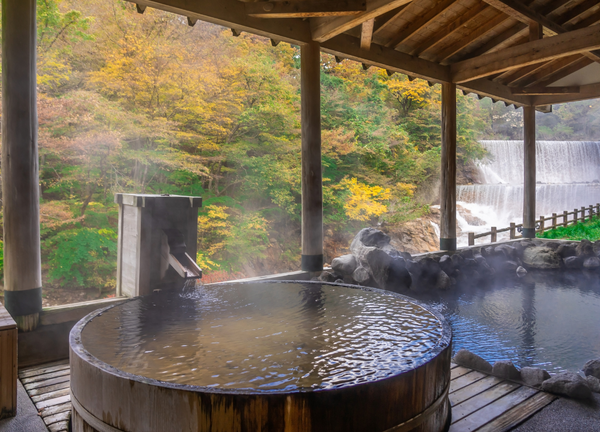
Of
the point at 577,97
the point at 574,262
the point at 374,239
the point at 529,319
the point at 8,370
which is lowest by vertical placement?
the point at 529,319

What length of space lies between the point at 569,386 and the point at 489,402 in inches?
17.6

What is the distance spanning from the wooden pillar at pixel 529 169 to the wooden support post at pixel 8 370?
26.2ft

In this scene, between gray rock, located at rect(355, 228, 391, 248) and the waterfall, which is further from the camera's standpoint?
the waterfall

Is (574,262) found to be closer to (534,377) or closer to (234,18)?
(534,377)

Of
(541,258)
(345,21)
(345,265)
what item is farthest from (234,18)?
(541,258)

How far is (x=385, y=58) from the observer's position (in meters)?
4.87

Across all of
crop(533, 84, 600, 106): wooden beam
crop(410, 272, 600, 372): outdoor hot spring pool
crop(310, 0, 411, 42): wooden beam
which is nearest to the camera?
crop(410, 272, 600, 372): outdoor hot spring pool

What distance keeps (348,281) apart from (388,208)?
650 centimetres

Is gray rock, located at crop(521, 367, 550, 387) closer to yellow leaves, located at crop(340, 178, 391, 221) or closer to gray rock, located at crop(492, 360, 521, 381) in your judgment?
gray rock, located at crop(492, 360, 521, 381)

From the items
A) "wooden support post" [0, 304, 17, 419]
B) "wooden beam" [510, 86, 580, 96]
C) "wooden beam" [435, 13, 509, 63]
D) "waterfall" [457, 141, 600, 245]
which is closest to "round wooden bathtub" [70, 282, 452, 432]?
"wooden support post" [0, 304, 17, 419]

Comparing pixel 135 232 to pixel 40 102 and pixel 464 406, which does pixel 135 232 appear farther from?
pixel 40 102

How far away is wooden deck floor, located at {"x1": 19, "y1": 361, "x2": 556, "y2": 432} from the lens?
182 cm

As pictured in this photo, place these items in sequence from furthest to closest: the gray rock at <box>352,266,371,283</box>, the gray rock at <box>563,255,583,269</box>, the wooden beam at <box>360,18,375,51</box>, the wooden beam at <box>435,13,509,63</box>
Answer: the gray rock at <box>563,255,583,269</box> → the wooden beam at <box>435,13,509,63</box> → the gray rock at <box>352,266,371,283</box> → the wooden beam at <box>360,18,375,51</box>

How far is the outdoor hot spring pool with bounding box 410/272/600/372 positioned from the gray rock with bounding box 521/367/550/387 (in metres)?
0.64
